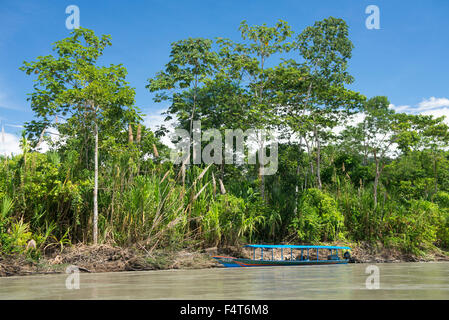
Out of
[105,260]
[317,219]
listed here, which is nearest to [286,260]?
[317,219]

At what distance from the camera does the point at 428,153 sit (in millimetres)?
32969

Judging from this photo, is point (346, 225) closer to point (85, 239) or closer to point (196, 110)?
point (196, 110)

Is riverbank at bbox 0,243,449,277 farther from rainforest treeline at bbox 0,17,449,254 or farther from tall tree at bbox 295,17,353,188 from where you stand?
tall tree at bbox 295,17,353,188

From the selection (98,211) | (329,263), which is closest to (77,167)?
(98,211)

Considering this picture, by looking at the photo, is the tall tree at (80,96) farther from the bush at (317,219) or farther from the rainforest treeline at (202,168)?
the bush at (317,219)

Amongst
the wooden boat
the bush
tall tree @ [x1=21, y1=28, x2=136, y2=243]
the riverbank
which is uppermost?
tall tree @ [x1=21, y1=28, x2=136, y2=243]

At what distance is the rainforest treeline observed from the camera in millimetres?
14148

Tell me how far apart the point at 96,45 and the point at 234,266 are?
933 centimetres

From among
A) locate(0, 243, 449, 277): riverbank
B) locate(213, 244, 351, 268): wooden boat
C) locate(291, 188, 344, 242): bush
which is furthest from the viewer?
locate(291, 188, 344, 242): bush

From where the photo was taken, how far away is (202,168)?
19.3m

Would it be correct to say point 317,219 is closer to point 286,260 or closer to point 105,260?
point 286,260

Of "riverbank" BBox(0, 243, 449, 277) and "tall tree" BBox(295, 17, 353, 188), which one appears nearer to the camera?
"riverbank" BBox(0, 243, 449, 277)

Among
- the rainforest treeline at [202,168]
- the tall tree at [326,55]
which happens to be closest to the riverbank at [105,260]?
the rainforest treeline at [202,168]

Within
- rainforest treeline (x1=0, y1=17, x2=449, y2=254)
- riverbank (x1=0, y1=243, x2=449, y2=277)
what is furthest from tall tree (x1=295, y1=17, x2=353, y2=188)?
riverbank (x1=0, y1=243, x2=449, y2=277)
